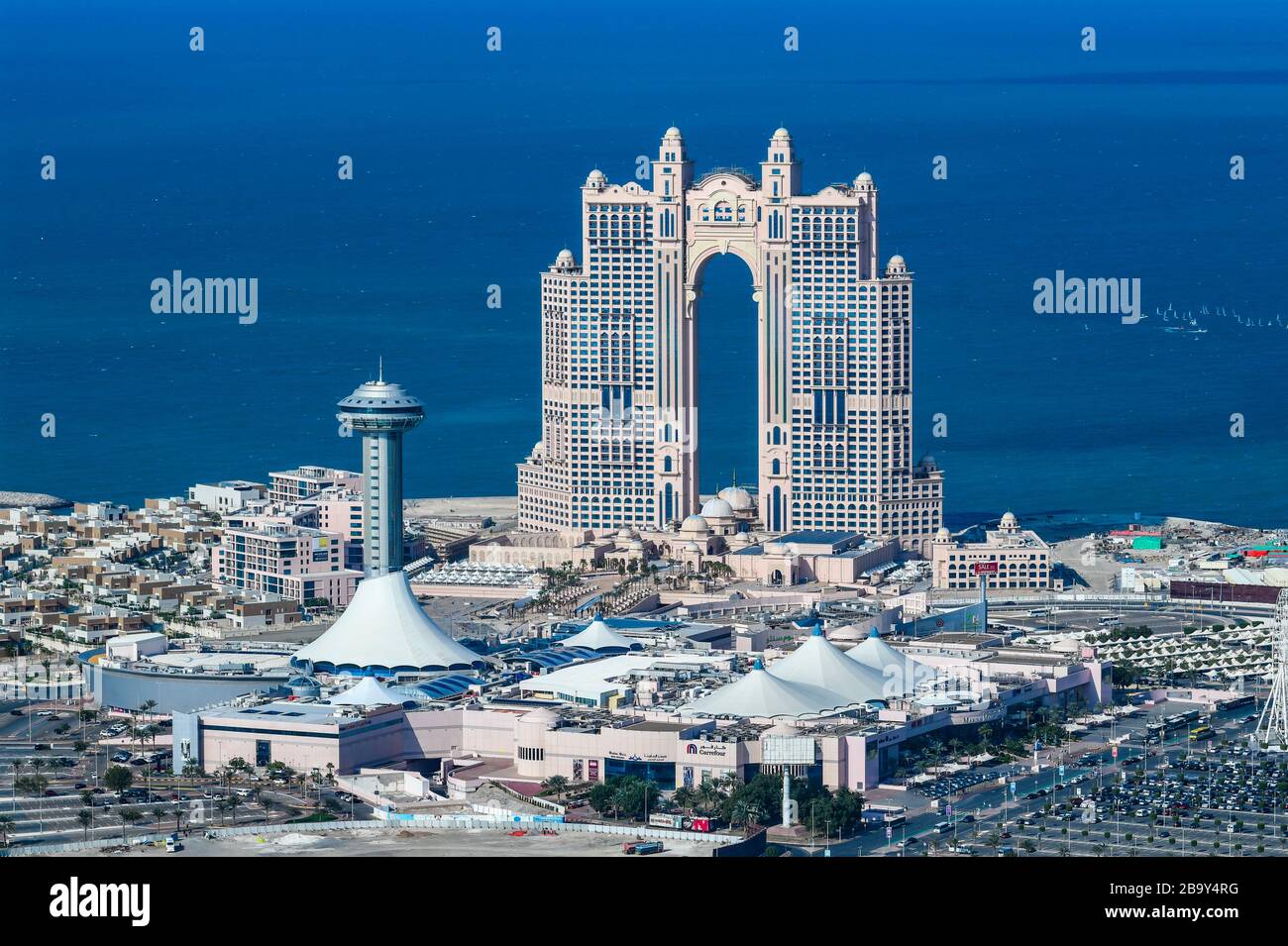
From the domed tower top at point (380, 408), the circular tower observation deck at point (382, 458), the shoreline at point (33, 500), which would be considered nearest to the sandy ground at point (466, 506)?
the shoreline at point (33, 500)

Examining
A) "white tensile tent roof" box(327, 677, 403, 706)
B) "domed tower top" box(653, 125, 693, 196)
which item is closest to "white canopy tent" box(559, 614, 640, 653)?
"white tensile tent roof" box(327, 677, 403, 706)

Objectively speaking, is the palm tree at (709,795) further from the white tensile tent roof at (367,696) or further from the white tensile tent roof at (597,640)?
the white tensile tent roof at (597,640)

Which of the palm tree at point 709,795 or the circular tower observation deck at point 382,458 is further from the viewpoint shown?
the circular tower observation deck at point 382,458

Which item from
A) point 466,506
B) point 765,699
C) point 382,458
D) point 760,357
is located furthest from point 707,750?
point 466,506

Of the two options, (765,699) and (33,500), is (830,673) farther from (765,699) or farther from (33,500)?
(33,500)

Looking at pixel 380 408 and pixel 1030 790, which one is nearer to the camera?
pixel 1030 790

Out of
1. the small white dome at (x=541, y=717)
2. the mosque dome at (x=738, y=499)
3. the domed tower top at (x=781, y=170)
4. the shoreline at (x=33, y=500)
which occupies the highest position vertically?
the domed tower top at (x=781, y=170)
